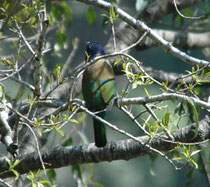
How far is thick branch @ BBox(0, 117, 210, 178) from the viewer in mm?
3119

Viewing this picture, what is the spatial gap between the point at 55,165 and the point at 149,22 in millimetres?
2123

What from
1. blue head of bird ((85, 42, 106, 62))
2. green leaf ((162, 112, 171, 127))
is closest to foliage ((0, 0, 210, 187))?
green leaf ((162, 112, 171, 127))

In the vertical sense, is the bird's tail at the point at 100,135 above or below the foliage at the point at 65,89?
below

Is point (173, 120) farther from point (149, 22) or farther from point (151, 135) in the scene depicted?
point (149, 22)

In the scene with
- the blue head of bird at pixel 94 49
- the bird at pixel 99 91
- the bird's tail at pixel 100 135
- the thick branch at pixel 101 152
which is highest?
the blue head of bird at pixel 94 49

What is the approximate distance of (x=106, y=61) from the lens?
3.79m

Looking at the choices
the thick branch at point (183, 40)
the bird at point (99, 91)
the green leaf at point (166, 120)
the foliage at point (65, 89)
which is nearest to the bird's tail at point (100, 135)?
the bird at point (99, 91)

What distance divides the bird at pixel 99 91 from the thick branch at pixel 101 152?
8cm

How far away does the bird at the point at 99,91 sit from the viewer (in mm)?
3232

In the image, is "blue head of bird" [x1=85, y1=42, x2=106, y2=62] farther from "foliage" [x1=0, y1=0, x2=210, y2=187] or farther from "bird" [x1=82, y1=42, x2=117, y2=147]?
"bird" [x1=82, y1=42, x2=117, y2=147]

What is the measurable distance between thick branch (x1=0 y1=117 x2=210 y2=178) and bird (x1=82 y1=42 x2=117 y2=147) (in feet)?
0.28

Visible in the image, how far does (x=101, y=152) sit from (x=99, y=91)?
0.48 meters

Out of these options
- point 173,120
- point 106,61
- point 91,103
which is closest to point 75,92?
point 106,61

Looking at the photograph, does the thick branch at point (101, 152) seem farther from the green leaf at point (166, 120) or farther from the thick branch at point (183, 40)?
the thick branch at point (183, 40)
